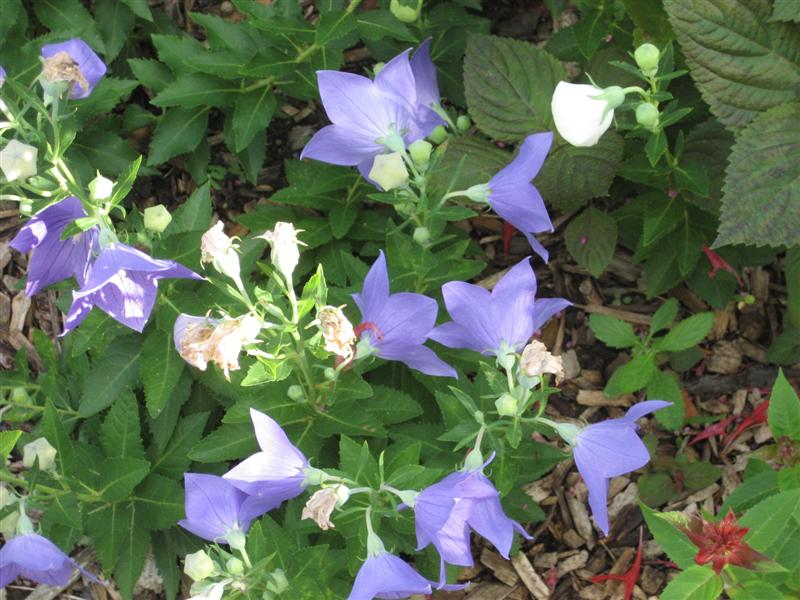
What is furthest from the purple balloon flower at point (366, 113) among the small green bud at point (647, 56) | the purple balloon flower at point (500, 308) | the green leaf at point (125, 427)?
the green leaf at point (125, 427)

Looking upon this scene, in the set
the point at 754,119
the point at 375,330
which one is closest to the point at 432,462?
the point at 375,330

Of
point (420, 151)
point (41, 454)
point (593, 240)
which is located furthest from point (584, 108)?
point (41, 454)

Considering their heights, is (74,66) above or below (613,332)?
above

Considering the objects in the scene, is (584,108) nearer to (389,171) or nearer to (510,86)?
(389,171)

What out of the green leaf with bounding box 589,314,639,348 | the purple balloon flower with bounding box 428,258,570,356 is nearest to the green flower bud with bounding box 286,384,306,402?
the purple balloon flower with bounding box 428,258,570,356

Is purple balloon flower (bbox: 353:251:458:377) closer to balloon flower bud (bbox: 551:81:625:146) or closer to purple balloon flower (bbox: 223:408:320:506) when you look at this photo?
purple balloon flower (bbox: 223:408:320:506)

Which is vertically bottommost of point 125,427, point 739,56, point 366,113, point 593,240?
point 125,427

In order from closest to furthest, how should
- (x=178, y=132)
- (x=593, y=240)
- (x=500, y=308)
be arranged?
(x=500, y=308), (x=593, y=240), (x=178, y=132)
